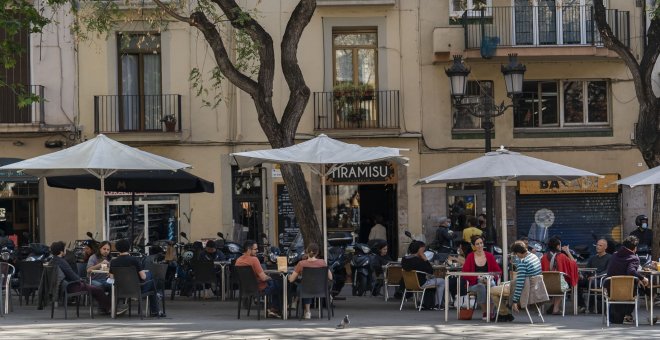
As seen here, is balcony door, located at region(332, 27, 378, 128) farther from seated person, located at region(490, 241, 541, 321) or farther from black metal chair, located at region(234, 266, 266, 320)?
seated person, located at region(490, 241, 541, 321)

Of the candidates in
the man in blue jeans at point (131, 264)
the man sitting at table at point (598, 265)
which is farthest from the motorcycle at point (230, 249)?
the man sitting at table at point (598, 265)

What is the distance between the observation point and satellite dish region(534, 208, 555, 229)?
28734 millimetres

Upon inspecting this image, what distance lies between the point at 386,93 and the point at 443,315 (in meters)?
11.0

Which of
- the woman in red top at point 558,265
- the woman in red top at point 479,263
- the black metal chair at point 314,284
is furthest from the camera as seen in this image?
the woman in red top at point 558,265

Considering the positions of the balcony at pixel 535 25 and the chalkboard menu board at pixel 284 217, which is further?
the chalkboard menu board at pixel 284 217

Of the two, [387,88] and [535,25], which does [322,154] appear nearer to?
[387,88]

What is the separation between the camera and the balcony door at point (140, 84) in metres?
28.3

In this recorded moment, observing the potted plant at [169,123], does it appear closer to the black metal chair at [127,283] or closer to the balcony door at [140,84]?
the balcony door at [140,84]

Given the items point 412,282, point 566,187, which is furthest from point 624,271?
point 566,187

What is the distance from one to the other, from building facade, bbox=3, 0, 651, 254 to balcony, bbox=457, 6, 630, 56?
0.11 ft

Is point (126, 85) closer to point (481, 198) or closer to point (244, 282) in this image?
point (481, 198)

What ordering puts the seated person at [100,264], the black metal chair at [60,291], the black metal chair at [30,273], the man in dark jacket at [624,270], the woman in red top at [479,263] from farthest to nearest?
the black metal chair at [30,273], the seated person at [100,264], the black metal chair at [60,291], the woman in red top at [479,263], the man in dark jacket at [624,270]

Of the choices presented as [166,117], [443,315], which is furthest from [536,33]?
[443,315]

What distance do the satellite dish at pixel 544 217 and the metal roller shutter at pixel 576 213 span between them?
0.19ft
